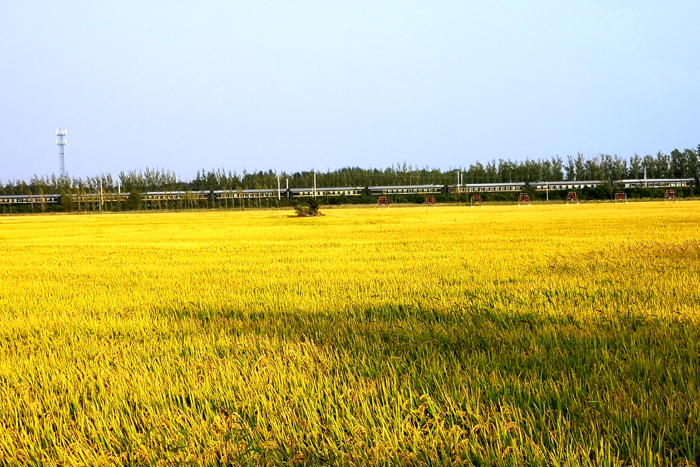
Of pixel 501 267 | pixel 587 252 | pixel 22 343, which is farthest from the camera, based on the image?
pixel 587 252

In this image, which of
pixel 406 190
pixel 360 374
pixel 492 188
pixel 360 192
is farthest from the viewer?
pixel 406 190

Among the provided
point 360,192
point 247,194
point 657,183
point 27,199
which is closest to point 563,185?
point 657,183

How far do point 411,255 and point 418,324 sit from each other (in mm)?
7710

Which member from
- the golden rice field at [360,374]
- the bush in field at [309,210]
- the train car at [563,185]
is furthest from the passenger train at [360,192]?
the golden rice field at [360,374]

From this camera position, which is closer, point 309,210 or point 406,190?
point 309,210

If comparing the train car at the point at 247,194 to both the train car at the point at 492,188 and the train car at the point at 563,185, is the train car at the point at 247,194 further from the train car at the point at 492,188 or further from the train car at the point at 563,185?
the train car at the point at 563,185

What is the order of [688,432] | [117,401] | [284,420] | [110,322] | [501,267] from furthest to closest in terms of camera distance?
1. [501,267]
2. [110,322]
3. [117,401]
4. [284,420]
5. [688,432]

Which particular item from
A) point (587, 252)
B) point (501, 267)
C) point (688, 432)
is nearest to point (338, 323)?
point (688, 432)

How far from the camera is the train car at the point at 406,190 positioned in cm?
10734

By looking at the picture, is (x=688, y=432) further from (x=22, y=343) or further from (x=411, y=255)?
(x=411, y=255)

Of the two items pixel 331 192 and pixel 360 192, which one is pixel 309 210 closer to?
pixel 360 192

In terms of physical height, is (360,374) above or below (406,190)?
below

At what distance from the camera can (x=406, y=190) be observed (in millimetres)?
110250

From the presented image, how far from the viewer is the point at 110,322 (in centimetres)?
577
